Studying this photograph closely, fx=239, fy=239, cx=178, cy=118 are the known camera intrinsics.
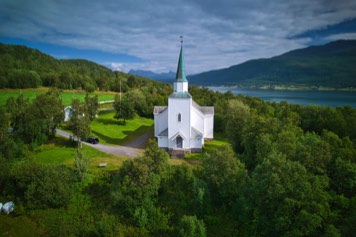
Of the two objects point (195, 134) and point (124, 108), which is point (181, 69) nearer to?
point (195, 134)

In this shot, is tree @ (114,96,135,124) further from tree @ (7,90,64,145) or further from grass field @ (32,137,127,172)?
grass field @ (32,137,127,172)

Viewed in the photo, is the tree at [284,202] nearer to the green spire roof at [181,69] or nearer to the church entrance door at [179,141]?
the church entrance door at [179,141]

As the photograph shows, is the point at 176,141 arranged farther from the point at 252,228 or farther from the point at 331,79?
the point at 331,79

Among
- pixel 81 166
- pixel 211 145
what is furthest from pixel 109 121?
pixel 81 166

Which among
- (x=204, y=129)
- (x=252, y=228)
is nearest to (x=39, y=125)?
(x=204, y=129)

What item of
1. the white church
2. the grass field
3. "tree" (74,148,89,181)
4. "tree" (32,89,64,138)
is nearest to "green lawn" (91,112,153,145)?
the grass field

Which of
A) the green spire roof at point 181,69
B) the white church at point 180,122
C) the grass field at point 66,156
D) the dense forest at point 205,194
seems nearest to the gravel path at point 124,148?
the grass field at point 66,156
